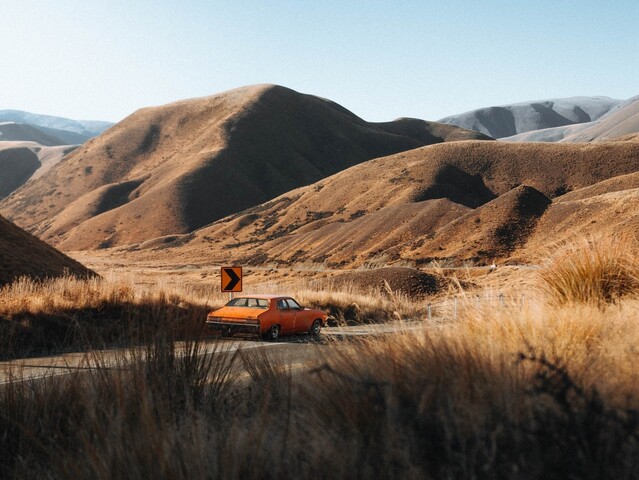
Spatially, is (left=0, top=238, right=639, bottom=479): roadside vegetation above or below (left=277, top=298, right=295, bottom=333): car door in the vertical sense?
above

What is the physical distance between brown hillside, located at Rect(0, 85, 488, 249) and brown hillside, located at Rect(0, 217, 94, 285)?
8939 cm

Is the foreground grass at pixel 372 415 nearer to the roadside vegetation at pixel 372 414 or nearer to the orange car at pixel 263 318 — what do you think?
the roadside vegetation at pixel 372 414

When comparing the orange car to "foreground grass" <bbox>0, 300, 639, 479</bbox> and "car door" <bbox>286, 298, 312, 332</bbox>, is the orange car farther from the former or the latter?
"foreground grass" <bbox>0, 300, 639, 479</bbox>

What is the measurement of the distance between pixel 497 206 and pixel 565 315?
200ft

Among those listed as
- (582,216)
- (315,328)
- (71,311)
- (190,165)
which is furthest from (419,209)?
(190,165)

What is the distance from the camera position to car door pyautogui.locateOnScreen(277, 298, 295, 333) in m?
17.7

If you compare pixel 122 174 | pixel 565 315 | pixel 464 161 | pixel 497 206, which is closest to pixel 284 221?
pixel 464 161

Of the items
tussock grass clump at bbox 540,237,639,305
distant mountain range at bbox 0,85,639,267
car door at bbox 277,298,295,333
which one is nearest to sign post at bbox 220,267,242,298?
car door at bbox 277,298,295,333

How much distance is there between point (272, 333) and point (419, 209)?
5980 centimetres

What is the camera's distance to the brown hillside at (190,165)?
408 feet

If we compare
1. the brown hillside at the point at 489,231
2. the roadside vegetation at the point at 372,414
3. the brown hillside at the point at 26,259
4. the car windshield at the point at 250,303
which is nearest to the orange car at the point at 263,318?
the car windshield at the point at 250,303

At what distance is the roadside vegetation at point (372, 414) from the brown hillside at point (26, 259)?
18173 mm

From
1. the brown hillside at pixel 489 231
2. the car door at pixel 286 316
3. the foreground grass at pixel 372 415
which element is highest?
the foreground grass at pixel 372 415

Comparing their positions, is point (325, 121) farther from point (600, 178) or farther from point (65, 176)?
point (600, 178)
